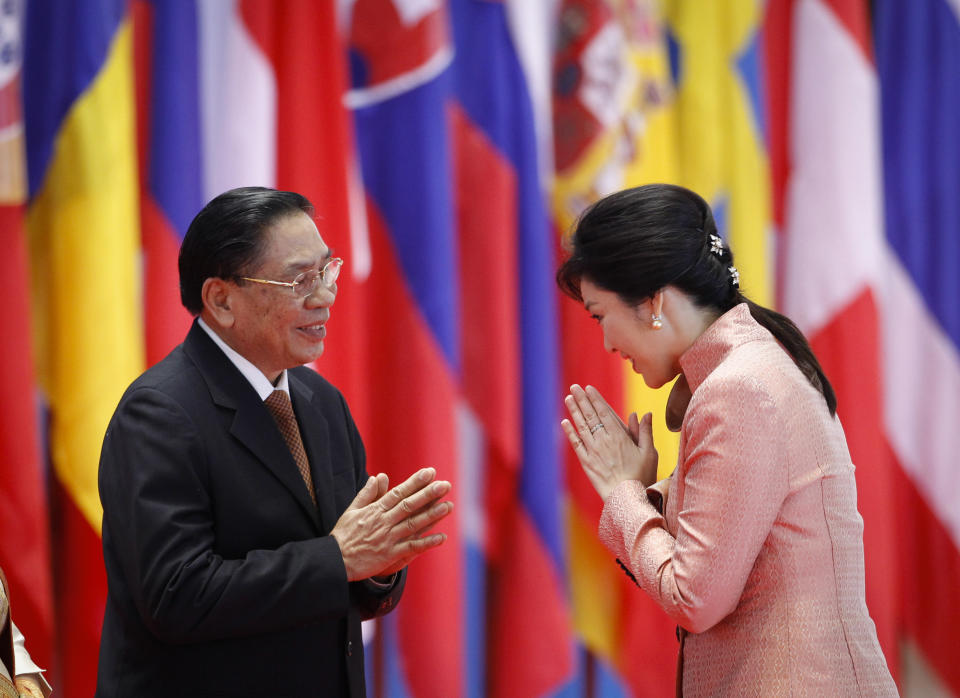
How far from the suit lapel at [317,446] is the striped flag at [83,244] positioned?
850mm

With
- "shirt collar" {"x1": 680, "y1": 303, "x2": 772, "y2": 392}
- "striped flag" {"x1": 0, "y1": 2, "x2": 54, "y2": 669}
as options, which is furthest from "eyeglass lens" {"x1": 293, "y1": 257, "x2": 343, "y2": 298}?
"striped flag" {"x1": 0, "y1": 2, "x2": 54, "y2": 669}

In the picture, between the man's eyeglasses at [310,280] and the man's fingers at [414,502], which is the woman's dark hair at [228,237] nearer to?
the man's eyeglasses at [310,280]

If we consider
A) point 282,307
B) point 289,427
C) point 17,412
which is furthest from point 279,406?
point 17,412

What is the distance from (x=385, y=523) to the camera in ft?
4.83

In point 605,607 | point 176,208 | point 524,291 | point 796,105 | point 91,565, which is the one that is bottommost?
point 605,607

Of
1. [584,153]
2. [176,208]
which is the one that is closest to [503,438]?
[584,153]

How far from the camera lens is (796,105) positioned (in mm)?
3076

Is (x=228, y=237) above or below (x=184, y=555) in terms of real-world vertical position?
above

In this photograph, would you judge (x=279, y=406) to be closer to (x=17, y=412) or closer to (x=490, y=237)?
(x=17, y=412)

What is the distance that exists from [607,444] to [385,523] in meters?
0.37

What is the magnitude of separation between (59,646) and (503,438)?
1200 mm

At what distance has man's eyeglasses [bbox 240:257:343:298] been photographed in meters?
1.61

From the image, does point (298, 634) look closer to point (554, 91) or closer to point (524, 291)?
point (524, 291)

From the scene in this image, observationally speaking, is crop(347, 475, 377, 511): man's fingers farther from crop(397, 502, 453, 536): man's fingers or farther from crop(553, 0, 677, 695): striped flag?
crop(553, 0, 677, 695): striped flag
